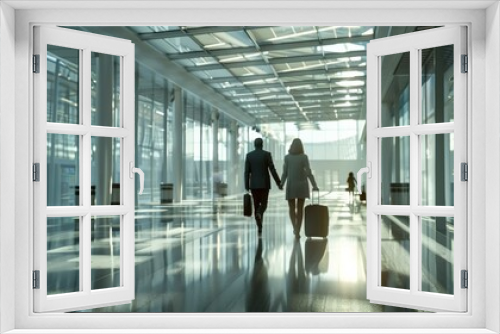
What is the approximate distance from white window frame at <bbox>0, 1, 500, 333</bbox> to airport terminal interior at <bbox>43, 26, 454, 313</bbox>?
1.57 ft

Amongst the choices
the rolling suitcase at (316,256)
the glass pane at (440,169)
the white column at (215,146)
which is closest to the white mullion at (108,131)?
the rolling suitcase at (316,256)

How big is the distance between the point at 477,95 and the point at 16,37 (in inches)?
116

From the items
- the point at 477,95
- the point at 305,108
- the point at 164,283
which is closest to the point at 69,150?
the point at 305,108

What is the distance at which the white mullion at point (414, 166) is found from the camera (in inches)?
138

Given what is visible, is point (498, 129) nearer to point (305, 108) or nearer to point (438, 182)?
point (438, 182)

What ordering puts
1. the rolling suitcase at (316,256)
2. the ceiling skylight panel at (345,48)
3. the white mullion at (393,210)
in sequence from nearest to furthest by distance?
1. the white mullion at (393,210)
2. the rolling suitcase at (316,256)
3. the ceiling skylight panel at (345,48)

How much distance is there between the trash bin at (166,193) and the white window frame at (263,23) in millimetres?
17425

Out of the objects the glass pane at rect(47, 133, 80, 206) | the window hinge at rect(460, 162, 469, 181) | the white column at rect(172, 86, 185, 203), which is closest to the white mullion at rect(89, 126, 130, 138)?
the window hinge at rect(460, 162, 469, 181)

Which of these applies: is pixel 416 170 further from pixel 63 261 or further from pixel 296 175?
pixel 296 175

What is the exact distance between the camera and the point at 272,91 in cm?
2178

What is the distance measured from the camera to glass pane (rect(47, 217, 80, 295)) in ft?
17.0

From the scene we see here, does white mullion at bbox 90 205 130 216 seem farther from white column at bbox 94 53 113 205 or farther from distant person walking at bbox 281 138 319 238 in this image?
white column at bbox 94 53 113 205

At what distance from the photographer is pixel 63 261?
674 cm

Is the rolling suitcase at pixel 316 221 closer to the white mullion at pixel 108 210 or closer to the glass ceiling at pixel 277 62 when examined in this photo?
the glass ceiling at pixel 277 62
